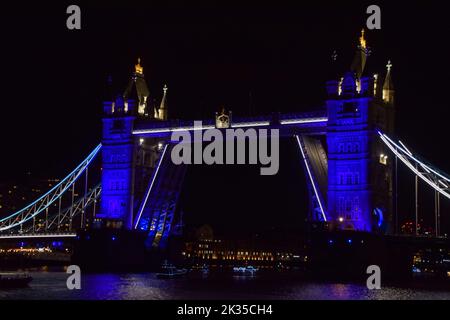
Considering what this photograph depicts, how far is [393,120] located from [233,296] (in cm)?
3183

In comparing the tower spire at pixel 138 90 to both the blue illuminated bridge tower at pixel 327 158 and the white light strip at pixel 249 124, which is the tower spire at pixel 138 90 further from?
the white light strip at pixel 249 124

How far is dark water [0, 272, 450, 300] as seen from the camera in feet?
238

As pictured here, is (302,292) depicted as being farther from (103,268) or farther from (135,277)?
(103,268)

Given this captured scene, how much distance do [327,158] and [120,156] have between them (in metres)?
24.8

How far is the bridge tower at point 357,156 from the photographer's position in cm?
9156

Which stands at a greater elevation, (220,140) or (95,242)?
(220,140)

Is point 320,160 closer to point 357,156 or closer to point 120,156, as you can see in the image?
point 357,156

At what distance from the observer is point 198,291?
7881cm

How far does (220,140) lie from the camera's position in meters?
100

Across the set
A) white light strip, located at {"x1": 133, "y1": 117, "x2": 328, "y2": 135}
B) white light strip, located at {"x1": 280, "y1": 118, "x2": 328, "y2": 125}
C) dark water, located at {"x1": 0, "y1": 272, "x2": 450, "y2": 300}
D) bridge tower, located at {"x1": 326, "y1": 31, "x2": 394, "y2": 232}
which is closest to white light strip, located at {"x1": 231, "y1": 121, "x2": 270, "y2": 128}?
white light strip, located at {"x1": 133, "y1": 117, "x2": 328, "y2": 135}

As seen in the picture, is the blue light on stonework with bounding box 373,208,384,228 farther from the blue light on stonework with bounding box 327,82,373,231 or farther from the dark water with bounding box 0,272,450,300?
the dark water with bounding box 0,272,450,300

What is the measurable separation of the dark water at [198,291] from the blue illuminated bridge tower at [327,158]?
9.21 metres

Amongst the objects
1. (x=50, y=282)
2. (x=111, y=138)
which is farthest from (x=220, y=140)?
(x=50, y=282)

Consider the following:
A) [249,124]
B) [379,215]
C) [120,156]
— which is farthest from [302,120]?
[120,156]
